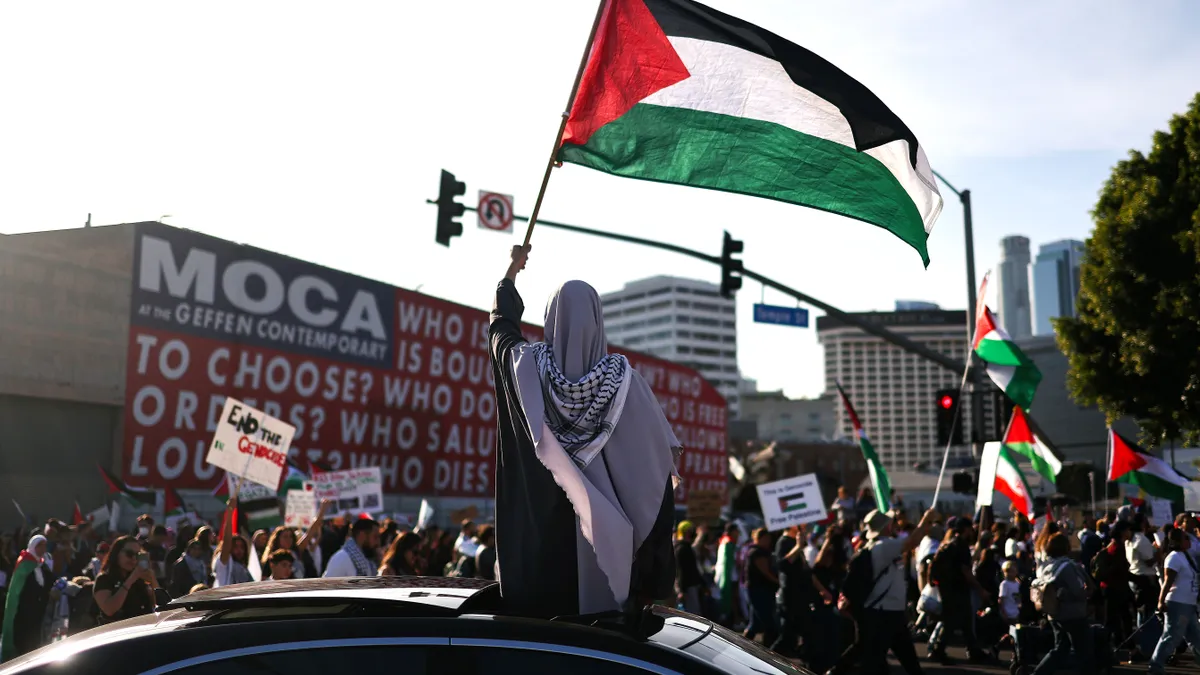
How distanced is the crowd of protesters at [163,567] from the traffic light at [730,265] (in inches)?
232

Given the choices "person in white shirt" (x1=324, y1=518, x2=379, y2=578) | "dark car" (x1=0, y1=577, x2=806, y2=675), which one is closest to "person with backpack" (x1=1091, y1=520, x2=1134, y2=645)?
"person in white shirt" (x1=324, y1=518, x2=379, y2=578)

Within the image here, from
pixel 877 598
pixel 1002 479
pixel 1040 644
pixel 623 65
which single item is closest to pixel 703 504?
pixel 1002 479

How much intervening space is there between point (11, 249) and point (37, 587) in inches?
849

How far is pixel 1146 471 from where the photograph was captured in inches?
786

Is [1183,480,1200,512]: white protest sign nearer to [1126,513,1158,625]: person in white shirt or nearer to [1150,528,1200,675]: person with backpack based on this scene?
[1126,513,1158,625]: person in white shirt

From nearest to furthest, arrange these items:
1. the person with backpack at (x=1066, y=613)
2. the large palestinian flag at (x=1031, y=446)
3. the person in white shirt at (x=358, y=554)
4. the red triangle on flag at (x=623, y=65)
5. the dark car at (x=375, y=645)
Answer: the dark car at (x=375, y=645) < the red triangle on flag at (x=623, y=65) < the person in white shirt at (x=358, y=554) < the person with backpack at (x=1066, y=613) < the large palestinian flag at (x=1031, y=446)

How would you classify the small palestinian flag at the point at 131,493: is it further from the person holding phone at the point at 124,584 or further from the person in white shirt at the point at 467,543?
the person holding phone at the point at 124,584

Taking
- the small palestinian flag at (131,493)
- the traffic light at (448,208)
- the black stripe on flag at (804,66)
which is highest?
the traffic light at (448,208)

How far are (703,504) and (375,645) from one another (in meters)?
24.9

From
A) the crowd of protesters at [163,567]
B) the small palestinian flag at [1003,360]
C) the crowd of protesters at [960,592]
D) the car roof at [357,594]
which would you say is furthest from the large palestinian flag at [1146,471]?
the car roof at [357,594]

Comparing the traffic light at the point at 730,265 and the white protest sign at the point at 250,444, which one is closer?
the white protest sign at the point at 250,444

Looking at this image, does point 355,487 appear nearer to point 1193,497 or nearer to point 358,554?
point 358,554

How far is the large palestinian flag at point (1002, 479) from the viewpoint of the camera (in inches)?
673

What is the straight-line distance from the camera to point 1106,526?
60.5 ft
